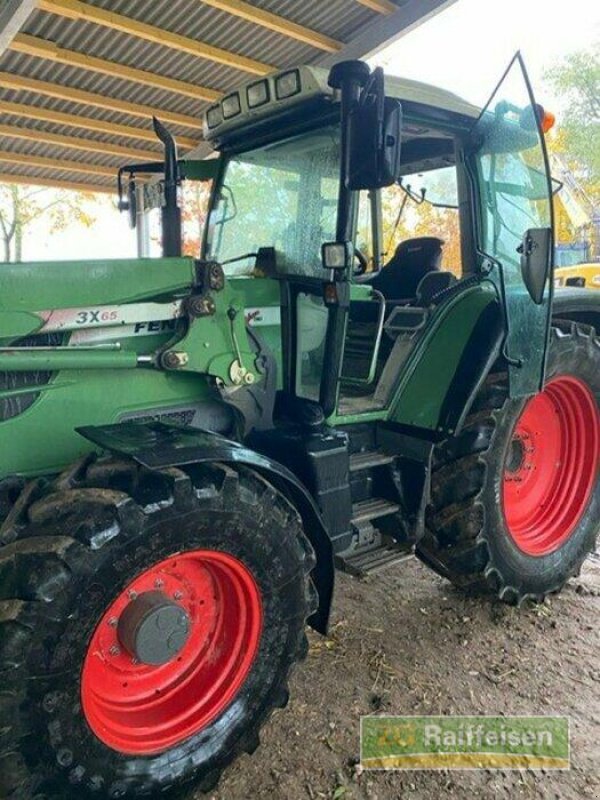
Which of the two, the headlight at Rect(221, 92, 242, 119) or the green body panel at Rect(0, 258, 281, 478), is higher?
the headlight at Rect(221, 92, 242, 119)

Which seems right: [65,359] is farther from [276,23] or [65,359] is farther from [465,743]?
[276,23]

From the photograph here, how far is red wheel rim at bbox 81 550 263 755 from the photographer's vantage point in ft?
A: 6.73

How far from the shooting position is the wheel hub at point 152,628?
2.00m

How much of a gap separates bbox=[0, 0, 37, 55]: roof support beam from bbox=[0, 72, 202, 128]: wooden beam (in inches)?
41.2

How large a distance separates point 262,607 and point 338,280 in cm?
132

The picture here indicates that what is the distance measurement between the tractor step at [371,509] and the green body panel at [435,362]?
393mm

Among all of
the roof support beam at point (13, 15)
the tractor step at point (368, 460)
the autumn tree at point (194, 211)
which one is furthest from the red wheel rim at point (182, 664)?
the roof support beam at point (13, 15)

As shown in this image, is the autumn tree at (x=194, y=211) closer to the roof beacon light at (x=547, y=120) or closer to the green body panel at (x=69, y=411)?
the green body panel at (x=69, y=411)

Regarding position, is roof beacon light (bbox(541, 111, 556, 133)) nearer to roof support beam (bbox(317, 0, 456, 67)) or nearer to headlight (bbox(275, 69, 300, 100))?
headlight (bbox(275, 69, 300, 100))

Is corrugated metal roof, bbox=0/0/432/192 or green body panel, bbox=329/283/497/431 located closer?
green body panel, bbox=329/283/497/431

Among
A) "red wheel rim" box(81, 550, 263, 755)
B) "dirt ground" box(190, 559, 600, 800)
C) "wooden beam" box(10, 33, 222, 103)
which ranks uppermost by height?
"wooden beam" box(10, 33, 222, 103)

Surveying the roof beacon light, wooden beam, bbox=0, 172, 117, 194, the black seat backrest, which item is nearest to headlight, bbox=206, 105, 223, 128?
the black seat backrest

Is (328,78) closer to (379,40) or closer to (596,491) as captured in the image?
(596,491)

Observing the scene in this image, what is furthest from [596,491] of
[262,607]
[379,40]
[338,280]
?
[379,40]
